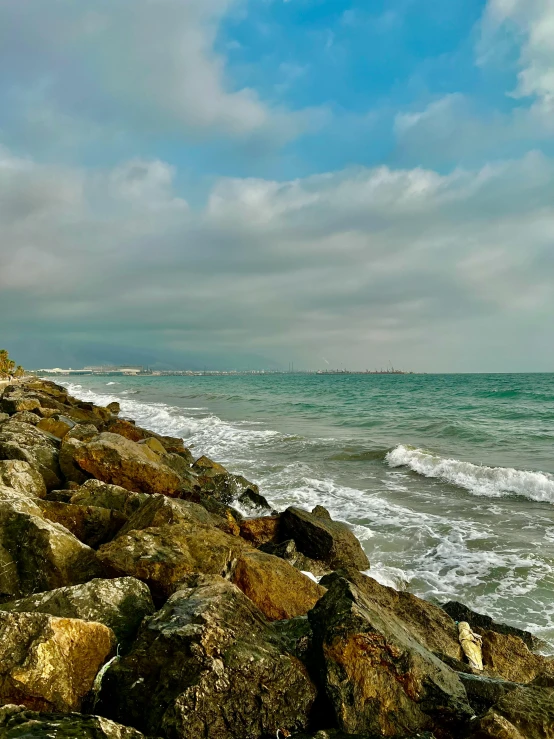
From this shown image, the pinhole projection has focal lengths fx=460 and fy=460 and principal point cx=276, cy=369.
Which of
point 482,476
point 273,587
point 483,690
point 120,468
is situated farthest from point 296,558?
point 482,476

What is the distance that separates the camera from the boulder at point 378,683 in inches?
129

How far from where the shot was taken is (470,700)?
3855 millimetres

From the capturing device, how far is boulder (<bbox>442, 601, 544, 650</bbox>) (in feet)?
21.3

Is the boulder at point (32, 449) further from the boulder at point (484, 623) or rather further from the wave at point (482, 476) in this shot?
the wave at point (482, 476)

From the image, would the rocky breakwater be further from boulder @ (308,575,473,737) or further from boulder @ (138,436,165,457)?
boulder @ (138,436,165,457)

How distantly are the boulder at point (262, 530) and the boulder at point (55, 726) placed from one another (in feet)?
21.1

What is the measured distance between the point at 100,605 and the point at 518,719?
3267 mm

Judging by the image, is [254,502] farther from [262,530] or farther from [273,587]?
[273,587]

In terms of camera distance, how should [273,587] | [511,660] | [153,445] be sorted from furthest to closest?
1. [153,445]
2. [511,660]
3. [273,587]

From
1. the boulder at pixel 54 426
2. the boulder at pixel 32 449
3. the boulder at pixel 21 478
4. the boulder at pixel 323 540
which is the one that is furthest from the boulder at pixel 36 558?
the boulder at pixel 54 426

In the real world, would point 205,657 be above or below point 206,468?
above

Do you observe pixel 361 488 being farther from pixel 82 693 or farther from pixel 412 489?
pixel 82 693

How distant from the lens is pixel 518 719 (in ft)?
10.3

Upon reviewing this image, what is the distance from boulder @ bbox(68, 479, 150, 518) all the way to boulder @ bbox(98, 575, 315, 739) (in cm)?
387
